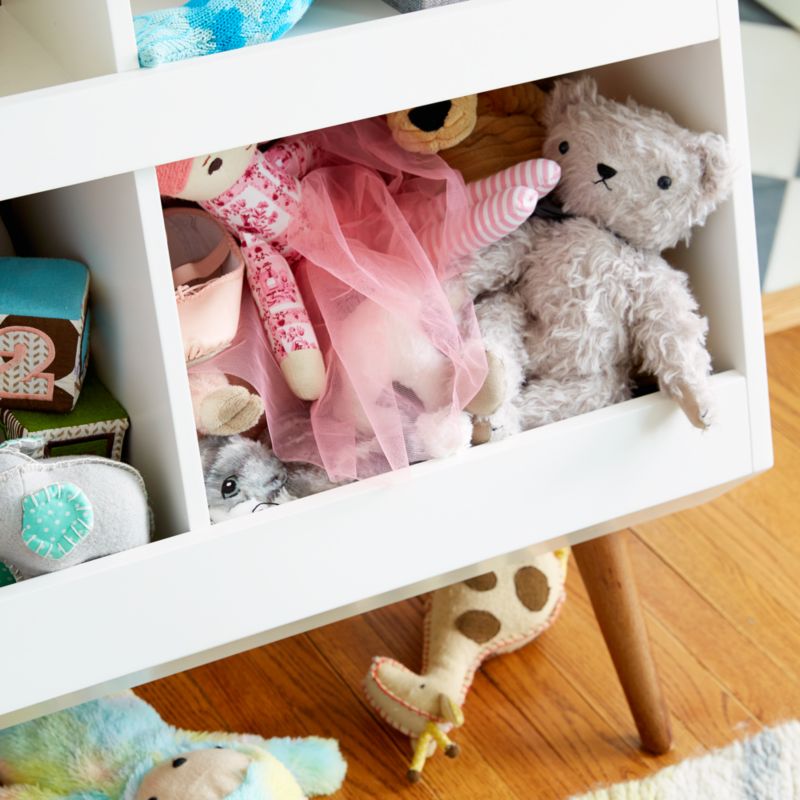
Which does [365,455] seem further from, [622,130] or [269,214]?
[622,130]

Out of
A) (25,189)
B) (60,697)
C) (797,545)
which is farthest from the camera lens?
(797,545)

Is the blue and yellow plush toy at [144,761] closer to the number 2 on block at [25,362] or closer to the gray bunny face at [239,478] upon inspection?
the gray bunny face at [239,478]

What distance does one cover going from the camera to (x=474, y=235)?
89 centimetres

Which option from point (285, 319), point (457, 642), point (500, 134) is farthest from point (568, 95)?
point (457, 642)

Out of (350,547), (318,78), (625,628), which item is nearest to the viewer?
(318,78)

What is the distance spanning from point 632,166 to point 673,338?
5.6 inches

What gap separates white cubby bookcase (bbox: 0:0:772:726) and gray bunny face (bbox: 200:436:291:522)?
0.05 m

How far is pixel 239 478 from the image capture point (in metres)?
0.86

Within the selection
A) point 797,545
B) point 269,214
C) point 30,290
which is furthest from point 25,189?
point 797,545

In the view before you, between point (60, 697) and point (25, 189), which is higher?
point (25, 189)

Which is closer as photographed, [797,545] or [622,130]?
[622,130]

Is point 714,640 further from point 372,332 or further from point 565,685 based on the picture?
point 372,332

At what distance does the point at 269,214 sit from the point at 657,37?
1.02 ft

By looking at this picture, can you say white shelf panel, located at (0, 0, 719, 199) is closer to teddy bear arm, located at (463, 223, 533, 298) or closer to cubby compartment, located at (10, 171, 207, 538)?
cubby compartment, located at (10, 171, 207, 538)
